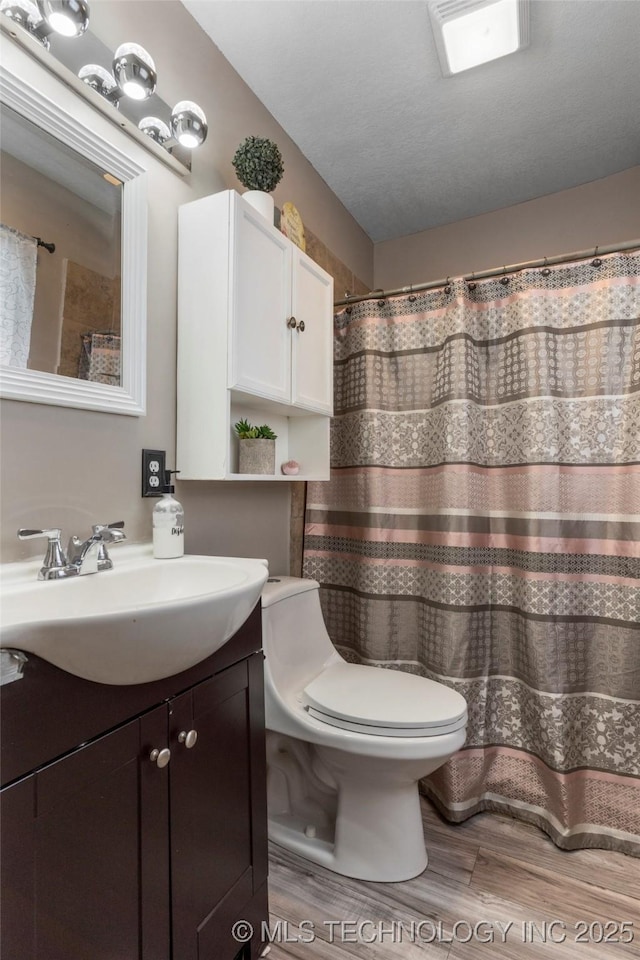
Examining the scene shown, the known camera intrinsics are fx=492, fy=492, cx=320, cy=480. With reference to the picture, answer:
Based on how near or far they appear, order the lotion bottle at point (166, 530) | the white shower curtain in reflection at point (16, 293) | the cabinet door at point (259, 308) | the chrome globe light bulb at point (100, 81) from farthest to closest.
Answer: the cabinet door at point (259, 308), the lotion bottle at point (166, 530), the chrome globe light bulb at point (100, 81), the white shower curtain in reflection at point (16, 293)

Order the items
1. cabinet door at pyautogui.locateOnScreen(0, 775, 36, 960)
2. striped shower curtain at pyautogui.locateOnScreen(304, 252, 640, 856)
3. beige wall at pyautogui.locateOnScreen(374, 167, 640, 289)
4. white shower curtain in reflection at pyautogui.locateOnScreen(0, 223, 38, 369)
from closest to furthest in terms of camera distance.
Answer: cabinet door at pyautogui.locateOnScreen(0, 775, 36, 960), white shower curtain in reflection at pyautogui.locateOnScreen(0, 223, 38, 369), striped shower curtain at pyautogui.locateOnScreen(304, 252, 640, 856), beige wall at pyautogui.locateOnScreen(374, 167, 640, 289)

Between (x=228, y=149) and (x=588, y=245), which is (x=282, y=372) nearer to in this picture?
(x=228, y=149)

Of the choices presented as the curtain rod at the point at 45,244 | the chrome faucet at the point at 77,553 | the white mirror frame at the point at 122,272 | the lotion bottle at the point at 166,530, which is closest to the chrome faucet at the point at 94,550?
the chrome faucet at the point at 77,553

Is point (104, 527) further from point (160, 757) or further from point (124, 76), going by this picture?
point (124, 76)

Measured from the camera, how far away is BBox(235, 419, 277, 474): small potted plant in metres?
1.50

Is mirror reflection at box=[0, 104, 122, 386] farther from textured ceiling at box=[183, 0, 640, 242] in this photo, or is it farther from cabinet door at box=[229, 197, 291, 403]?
textured ceiling at box=[183, 0, 640, 242]

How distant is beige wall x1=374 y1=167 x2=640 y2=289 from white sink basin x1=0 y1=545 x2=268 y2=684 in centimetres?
216

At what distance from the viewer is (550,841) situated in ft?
5.15

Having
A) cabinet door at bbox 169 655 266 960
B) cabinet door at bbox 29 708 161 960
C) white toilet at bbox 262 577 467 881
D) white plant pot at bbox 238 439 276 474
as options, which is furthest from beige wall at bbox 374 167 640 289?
cabinet door at bbox 29 708 161 960

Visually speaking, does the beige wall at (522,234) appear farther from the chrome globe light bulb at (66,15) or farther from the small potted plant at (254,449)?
the chrome globe light bulb at (66,15)

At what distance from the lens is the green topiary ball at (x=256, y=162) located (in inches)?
58.3

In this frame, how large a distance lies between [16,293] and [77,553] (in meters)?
0.54

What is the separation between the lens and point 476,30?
148cm

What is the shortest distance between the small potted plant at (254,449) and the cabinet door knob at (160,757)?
Result: 0.82 metres
